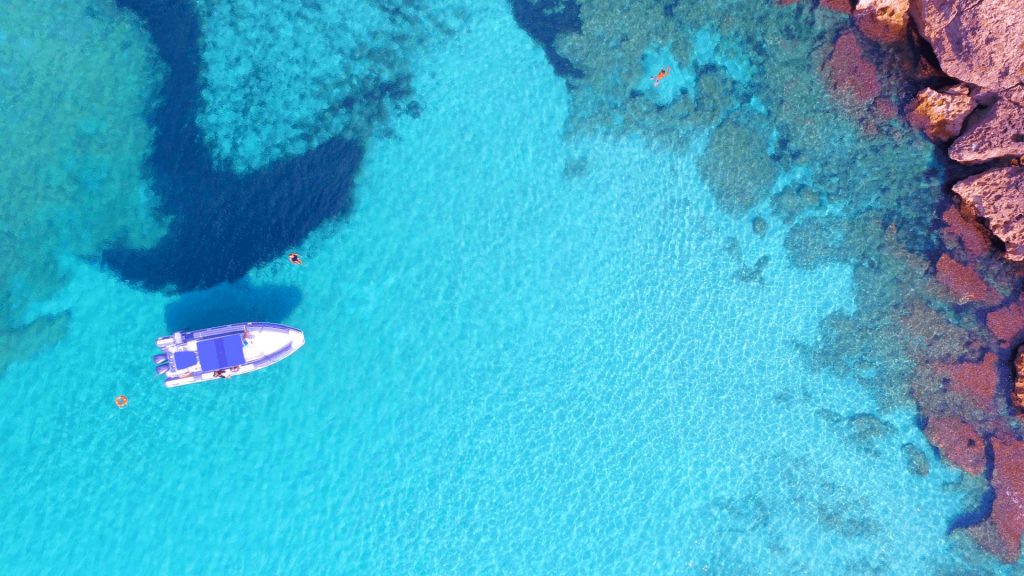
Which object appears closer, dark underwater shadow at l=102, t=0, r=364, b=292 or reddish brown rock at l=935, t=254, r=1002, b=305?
reddish brown rock at l=935, t=254, r=1002, b=305

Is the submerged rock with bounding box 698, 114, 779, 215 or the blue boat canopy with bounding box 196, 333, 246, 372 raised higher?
the blue boat canopy with bounding box 196, 333, 246, 372

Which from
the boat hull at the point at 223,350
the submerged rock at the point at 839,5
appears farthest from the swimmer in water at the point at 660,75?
the boat hull at the point at 223,350

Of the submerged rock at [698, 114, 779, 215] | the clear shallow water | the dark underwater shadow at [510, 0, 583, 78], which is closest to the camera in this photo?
the clear shallow water

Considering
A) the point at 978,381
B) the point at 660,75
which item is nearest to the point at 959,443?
the point at 978,381

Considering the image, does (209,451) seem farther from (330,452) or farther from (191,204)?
(191,204)

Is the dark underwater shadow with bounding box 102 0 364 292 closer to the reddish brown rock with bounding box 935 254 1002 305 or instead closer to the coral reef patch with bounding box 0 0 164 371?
the coral reef patch with bounding box 0 0 164 371

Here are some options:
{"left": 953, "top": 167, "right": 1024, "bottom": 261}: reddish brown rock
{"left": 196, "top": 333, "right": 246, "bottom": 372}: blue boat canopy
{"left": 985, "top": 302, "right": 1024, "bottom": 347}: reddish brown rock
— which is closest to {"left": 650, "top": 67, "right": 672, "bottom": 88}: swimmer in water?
{"left": 953, "top": 167, "right": 1024, "bottom": 261}: reddish brown rock
